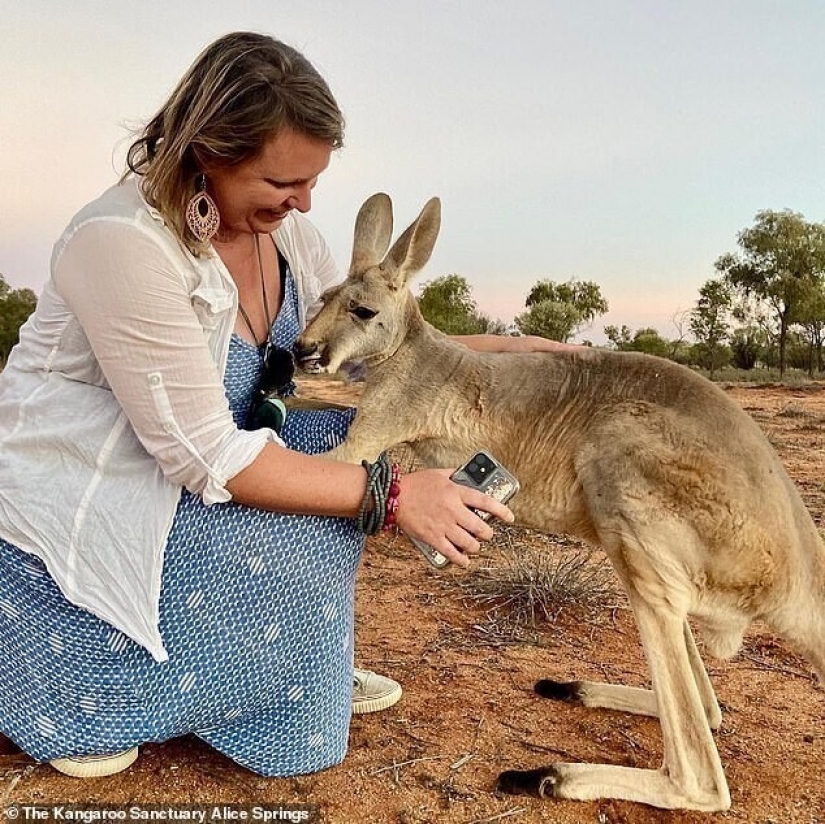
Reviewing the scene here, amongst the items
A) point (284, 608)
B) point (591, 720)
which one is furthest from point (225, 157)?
point (591, 720)

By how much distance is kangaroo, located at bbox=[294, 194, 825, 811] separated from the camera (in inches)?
94.7

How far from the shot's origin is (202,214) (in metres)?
2.31

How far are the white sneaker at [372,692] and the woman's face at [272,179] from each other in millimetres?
1459

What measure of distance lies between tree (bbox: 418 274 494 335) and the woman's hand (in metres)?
14.0

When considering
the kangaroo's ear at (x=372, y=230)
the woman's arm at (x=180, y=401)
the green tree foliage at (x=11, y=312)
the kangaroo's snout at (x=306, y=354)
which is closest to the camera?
the woman's arm at (x=180, y=401)

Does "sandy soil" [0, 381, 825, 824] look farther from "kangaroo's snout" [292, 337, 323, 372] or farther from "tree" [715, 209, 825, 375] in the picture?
"tree" [715, 209, 825, 375]

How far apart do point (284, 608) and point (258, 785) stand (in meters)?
0.49

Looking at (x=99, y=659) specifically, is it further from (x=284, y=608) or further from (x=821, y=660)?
(x=821, y=660)

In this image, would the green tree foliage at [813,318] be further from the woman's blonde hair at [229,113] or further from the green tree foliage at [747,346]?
the woman's blonde hair at [229,113]

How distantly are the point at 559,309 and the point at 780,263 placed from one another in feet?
26.7

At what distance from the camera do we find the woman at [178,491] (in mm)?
2098

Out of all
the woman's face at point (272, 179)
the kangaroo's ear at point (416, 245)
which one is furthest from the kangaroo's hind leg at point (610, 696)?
the woman's face at point (272, 179)

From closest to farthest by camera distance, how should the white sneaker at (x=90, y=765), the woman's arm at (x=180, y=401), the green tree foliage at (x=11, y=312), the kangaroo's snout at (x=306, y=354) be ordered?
the woman's arm at (x=180, y=401) → the white sneaker at (x=90, y=765) → the kangaroo's snout at (x=306, y=354) → the green tree foliage at (x=11, y=312)

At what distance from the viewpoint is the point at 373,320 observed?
296cm
